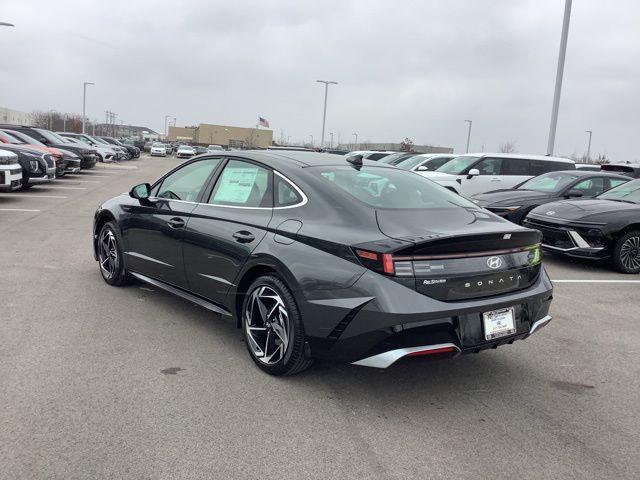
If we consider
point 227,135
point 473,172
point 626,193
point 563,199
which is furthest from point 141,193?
point 227,135

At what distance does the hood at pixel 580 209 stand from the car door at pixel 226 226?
17.8ft

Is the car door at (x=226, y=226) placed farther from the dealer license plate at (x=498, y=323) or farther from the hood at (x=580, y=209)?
the hood at (x=580, y=209)

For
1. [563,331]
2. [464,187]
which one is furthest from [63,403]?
[464,187]

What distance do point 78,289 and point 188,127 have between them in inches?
4936

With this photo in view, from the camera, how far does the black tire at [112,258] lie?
5863mm

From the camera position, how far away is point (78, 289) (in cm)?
589

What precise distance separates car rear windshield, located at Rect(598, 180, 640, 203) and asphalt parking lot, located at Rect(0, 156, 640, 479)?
3.91m

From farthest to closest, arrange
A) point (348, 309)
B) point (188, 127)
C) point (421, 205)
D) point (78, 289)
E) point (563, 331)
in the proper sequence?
point (188, 127) → point (78, 289) → point (563, 331) → point (421, 205) → point (348, 309)

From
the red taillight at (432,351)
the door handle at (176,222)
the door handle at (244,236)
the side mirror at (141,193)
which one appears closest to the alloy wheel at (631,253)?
the red taillight at (432,351)

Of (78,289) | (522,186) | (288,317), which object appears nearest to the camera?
(288,317)

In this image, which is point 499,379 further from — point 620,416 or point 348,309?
point 348,309

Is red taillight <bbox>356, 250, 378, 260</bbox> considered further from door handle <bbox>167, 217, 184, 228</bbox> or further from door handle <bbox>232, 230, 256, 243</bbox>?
door handle <bbox>167, 217, 184, 228</bbox>

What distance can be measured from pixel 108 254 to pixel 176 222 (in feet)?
5.61

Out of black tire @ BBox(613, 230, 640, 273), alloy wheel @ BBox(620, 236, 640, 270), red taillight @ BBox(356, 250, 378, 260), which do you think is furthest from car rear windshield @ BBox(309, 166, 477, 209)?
alloy wheel @ BBox(620, 236, 640, 270)
